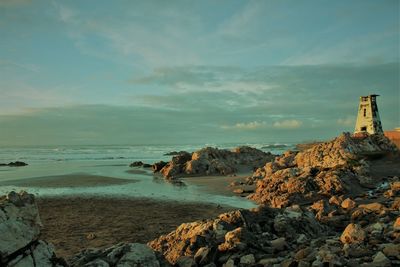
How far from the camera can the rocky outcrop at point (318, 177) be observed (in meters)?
19.8

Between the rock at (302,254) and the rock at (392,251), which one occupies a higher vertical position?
the rock at (392,251)

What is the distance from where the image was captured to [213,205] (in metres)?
19.3

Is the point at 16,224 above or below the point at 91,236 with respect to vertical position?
above

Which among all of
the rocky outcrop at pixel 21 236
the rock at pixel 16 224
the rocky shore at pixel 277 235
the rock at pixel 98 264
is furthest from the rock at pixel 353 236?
the rock at pixel 16 224

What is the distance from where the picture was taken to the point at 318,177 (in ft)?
69.9

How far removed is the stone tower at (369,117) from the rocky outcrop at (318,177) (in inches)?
536

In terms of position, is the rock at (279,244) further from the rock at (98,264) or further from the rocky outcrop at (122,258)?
the rock at (98,264)

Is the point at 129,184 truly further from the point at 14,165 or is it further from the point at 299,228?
the point at 14,165

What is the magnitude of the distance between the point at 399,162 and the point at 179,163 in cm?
2166

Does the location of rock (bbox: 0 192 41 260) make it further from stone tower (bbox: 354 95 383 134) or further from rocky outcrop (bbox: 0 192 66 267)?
stone tower (bbox: 354 95 383 134)

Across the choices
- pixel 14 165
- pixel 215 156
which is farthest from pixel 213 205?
pixel 14 165

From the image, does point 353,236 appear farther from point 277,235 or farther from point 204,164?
point 204,164

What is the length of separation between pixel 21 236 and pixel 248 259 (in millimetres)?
4834

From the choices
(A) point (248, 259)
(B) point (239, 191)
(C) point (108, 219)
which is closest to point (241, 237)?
(A) point (248, 259)
